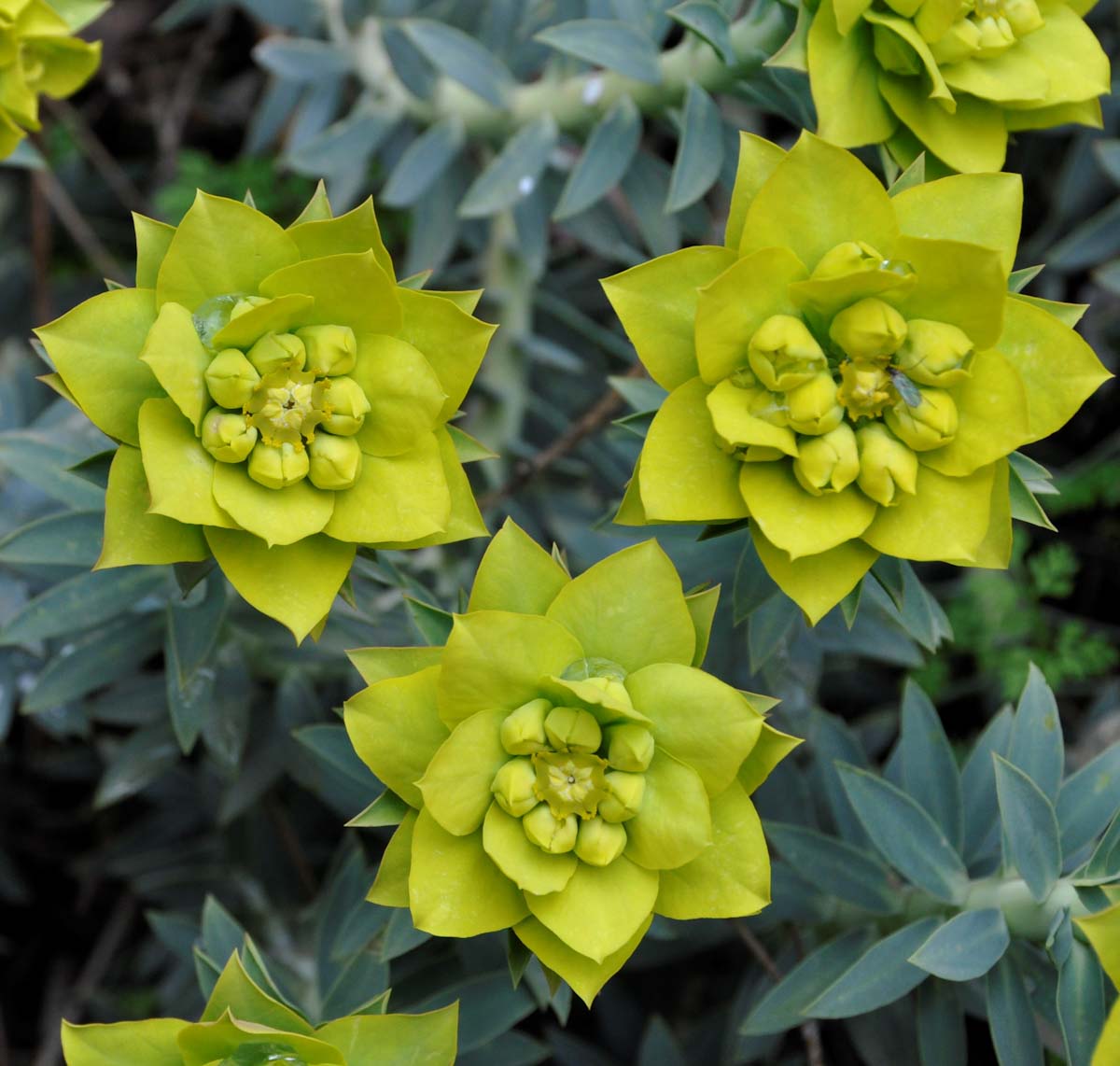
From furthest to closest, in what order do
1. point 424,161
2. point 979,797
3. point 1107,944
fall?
point 424,161 → point 979,797 → point 1107,944

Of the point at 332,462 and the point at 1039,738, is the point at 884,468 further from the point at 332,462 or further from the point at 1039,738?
the point at 332,462

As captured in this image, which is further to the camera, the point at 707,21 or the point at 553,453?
the point at 553,453

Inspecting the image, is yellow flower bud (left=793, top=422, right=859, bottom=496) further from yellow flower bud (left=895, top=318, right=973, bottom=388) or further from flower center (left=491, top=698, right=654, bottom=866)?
flower center (left=491, top=698, right=654, bottom=866)

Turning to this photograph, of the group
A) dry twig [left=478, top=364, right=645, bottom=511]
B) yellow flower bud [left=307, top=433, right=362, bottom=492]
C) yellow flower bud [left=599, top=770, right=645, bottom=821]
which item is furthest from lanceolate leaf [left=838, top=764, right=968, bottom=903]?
dry twig [left=478, top=364, right=645, bottom=511]

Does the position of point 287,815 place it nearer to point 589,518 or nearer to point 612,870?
point 589,518

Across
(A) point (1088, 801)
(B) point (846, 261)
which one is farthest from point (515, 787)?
(A) point (1088, 801)

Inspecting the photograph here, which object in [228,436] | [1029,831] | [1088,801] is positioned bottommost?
[1088,801]

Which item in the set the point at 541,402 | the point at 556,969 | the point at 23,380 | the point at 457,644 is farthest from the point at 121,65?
the point at 556,969
